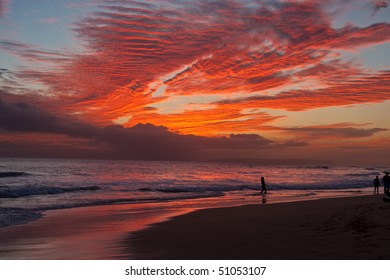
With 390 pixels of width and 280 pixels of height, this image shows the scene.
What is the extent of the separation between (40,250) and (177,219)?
7.78 metres

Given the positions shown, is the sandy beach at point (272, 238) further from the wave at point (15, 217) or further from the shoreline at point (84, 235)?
the wave at point (15, 217)

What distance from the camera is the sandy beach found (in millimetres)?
9859

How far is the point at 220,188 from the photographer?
4669 cm

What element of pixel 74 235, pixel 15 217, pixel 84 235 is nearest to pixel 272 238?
pixel 84 235

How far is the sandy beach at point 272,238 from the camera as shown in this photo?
986 cm

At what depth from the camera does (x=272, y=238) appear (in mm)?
11898

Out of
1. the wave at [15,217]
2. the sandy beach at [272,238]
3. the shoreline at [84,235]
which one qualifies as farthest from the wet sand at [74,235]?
the sandy beach at [272,238]

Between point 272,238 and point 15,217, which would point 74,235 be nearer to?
point 15,217

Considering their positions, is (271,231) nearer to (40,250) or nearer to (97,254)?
(97,254)

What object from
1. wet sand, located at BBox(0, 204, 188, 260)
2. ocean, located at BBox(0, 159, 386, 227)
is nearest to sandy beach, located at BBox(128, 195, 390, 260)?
wet sand, located at BBox(0, 204, 188, 260)

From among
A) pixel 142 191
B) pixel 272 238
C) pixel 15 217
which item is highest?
pixel 272 238

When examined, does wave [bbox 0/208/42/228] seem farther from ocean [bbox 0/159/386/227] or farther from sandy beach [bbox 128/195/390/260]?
sandy beach [bbox 128/195/390/260]

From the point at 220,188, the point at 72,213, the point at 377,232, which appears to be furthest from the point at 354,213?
the point at 220,188

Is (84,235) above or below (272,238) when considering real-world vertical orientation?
below
